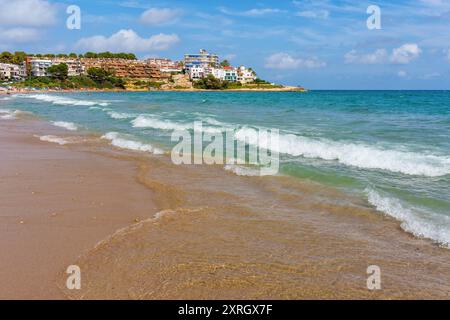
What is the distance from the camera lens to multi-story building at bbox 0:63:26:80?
138m

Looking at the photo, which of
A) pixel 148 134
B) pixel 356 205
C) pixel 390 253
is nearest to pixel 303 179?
pixel 356 205

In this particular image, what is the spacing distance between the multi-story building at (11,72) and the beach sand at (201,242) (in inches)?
5883

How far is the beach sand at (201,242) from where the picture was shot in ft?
14.5

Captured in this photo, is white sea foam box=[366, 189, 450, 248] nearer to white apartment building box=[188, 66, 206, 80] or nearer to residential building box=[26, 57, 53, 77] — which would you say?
→ residential building box=[26, 57, 53, 77]

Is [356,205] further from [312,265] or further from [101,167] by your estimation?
[101,167]

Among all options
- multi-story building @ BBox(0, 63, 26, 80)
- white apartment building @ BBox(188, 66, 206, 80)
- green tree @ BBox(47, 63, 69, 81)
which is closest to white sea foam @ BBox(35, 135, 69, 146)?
green tree @ BBox(47, 63, 69, 81)

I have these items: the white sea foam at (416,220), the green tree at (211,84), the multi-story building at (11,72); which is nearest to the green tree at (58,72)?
the multi-story building at (11,72)

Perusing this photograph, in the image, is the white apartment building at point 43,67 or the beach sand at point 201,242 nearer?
the beach sand at point 201,242

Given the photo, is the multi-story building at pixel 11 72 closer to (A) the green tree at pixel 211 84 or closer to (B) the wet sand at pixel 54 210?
(A) the green tree at pixel 211 84

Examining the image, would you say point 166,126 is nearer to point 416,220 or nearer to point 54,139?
point 54,139

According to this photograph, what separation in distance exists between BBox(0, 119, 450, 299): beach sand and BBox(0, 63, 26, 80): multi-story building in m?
149

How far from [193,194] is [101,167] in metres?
4.03

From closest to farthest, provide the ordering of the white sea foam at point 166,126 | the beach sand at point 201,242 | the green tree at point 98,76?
1. the beach sand at point 201,242
2. the white sea foam at point 166,126
3. the green tree at point 98,76
